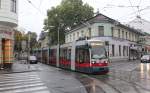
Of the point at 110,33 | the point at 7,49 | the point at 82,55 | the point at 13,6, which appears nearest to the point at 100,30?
the point at 110,33

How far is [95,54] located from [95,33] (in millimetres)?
31624

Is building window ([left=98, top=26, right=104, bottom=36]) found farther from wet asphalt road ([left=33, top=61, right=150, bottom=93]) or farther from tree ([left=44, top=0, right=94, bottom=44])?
wet asphalt road ([left=33, top=61, right=150, bottom=93])

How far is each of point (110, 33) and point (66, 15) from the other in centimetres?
1969

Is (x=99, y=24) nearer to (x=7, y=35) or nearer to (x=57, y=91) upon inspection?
Answer: (x=7, y=35)

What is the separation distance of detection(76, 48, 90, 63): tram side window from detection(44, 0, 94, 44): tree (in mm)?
45983

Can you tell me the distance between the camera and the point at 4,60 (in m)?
40.0

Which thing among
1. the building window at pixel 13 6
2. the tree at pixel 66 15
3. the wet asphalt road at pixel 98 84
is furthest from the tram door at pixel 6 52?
the tree at pixel 66 15

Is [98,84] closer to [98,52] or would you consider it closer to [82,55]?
[98,52]

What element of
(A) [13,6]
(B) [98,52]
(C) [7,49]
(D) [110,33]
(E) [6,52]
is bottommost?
(B) [98,52]

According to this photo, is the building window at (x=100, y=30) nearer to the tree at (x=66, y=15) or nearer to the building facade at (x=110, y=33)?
the building facade at (x=110, y=33)

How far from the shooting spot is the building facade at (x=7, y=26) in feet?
118

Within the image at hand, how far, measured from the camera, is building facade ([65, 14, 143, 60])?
60.5 metres

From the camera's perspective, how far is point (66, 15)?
259ft

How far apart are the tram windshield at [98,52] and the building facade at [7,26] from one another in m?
11.6
